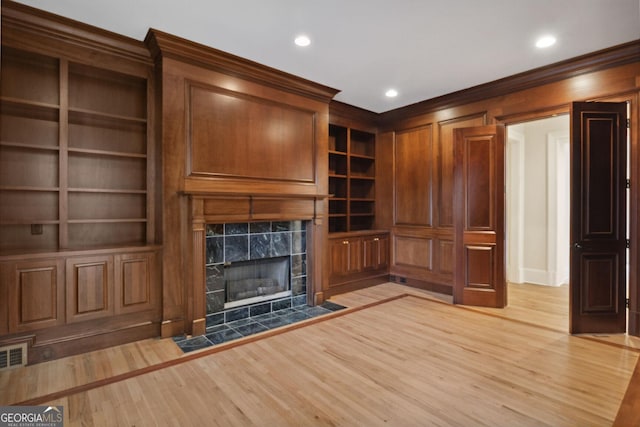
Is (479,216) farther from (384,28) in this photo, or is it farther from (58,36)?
(58,36)

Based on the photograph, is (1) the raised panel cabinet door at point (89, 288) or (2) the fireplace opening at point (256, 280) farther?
(2) the fireplace opening at point (256, 280)

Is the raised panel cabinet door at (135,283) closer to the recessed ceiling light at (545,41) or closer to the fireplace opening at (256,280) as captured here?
the fireplace opening at (256,280)

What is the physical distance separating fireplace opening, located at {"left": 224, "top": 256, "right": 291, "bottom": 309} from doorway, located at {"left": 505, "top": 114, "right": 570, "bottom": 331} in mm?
3497

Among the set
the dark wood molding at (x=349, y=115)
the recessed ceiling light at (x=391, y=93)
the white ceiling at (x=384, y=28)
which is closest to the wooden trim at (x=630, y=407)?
the white ceiling at (x=384, y=28)

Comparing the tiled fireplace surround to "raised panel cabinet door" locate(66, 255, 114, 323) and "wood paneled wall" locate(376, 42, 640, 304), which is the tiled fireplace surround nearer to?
"raised panel cabinet door" locate(66, 255, 114, 323)

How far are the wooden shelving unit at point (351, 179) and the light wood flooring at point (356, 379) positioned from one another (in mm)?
2309

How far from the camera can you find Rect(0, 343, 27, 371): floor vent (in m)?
2.54

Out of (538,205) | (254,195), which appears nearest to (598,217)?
(538,205)

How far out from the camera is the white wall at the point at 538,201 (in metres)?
5.21

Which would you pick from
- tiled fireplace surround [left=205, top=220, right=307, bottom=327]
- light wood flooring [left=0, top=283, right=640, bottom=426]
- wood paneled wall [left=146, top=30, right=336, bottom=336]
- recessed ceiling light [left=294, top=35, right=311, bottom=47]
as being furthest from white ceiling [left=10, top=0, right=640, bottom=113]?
light wood flooring [left=0, top=283, right=640, bottom=426]

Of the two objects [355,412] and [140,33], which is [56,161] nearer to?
[140,33]

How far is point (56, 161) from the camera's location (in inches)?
120

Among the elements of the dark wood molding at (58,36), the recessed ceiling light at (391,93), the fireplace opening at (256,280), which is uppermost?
the recessed ceiling light at (391,93)

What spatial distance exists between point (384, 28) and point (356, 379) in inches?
115
